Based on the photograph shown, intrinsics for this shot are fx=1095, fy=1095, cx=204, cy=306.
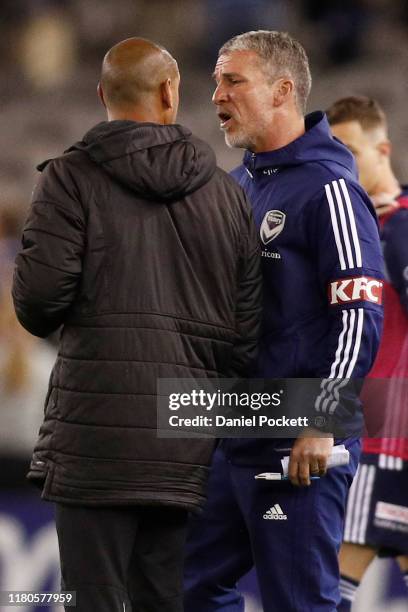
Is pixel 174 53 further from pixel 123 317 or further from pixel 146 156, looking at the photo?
pixel 123 317

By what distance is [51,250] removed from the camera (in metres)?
2.49

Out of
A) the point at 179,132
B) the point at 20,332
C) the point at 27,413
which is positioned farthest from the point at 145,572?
the point at 20,332

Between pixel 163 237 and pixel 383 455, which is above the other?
pixel 163 237

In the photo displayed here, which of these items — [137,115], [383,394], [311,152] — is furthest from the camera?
[383,394]

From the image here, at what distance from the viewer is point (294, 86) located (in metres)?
3.12

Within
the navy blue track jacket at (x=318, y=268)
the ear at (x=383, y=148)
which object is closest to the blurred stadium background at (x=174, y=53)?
the ear at (x=383, y=148)

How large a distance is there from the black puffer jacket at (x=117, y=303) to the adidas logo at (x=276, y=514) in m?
0.32

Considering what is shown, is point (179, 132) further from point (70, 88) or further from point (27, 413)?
point (70, 88)

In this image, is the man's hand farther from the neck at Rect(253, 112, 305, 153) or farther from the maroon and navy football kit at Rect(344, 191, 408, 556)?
the maroon and navy football kit at Rect(344, 191, 408, 556)

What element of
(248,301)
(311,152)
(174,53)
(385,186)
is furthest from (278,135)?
(174,53)

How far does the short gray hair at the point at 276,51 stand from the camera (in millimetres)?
3061

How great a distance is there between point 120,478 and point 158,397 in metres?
0.21

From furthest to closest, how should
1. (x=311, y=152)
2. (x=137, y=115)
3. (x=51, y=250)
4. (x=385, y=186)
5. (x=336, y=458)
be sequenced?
(x=385, y=186)
(x=311, y=152)
(x=336, y=458)
(x=137, y=115)
(x=51, y=250)

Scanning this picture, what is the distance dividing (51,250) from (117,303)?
0.66 ft
